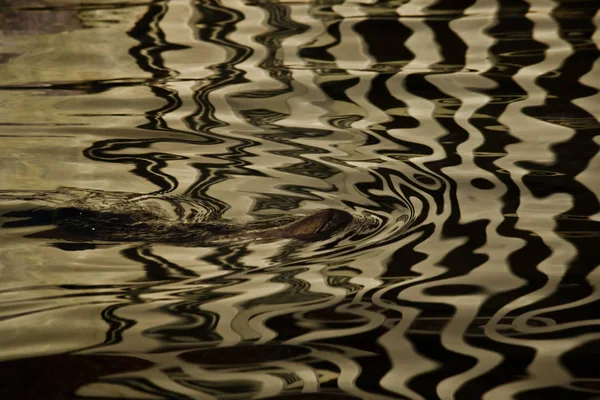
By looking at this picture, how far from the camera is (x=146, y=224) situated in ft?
11.0

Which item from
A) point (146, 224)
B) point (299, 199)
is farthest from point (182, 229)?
point (299, 199)

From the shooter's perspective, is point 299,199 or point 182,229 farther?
point 299,199

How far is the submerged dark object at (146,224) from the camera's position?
127 inches

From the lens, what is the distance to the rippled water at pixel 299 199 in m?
2.39

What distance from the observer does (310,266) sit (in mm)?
2957

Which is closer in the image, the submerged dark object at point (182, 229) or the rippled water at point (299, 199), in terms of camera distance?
the rippled water at point (299, 199)

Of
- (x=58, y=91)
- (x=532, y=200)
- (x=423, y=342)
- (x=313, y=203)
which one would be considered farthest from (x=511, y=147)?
(x=58, y=91)

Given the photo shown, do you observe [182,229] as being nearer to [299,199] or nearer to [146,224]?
[146,224]

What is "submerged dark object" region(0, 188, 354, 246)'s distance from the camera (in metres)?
3.22

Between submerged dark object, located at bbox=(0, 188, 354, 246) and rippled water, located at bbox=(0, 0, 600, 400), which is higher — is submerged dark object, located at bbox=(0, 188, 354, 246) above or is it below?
below

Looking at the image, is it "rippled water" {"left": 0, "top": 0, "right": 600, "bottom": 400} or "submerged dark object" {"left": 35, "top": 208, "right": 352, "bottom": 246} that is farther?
"submerged dark object" {"left": 35, "top": 208, "right": 352, "bottom": 246}

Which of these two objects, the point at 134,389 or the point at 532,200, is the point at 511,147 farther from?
the point at 134,389

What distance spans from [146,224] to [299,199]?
0.57 meters

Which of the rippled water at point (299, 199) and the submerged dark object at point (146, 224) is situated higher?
the rippled water at point (299, 199)
